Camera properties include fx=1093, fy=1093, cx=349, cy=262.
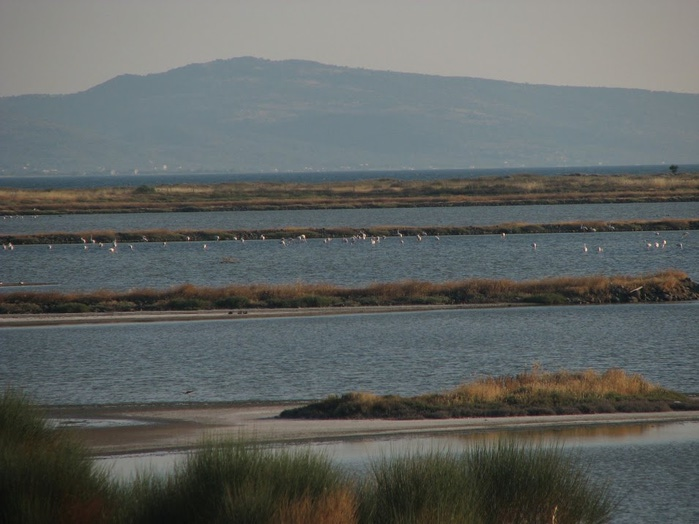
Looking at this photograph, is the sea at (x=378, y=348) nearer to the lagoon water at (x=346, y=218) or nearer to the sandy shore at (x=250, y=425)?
the sandy shore at (x=250, y=425)

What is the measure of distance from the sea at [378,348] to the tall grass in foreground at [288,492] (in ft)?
9.53

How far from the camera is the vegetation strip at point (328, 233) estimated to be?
283ft

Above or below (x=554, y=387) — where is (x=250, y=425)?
below

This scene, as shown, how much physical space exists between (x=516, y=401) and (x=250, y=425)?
5779mm

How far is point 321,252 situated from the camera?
249 ft

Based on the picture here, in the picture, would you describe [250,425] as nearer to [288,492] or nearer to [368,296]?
[288,492]

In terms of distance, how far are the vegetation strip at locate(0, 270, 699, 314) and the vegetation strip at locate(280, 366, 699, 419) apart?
1983cm

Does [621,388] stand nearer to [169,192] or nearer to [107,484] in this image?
[107,484]

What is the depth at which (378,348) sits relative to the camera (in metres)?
33.6

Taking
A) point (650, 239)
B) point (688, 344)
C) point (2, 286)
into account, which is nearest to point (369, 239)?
point (650, 239)

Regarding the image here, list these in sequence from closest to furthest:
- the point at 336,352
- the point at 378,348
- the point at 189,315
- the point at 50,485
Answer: the point at 50,485
the point at 336,352
the point at 378,348
the point at 189,315

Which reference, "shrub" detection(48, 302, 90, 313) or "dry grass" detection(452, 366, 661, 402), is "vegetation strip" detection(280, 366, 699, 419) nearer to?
"dry grass" detection(452, 366, 661, 402)

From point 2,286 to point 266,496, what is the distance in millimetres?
46543

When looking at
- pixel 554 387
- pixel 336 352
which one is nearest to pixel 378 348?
pixel 336 352
